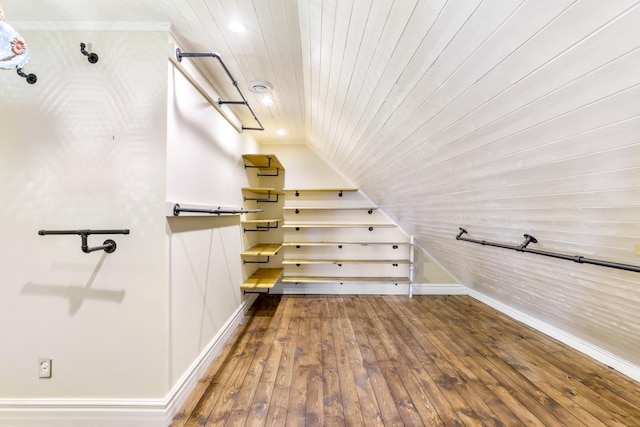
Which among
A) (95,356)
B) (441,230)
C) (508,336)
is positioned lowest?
(508,336)

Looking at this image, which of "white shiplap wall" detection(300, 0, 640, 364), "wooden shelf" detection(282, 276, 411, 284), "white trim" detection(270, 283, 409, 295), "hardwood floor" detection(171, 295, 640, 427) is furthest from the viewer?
"white trim" detection(270, 283, 409, 295)

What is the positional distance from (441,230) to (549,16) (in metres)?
2.33

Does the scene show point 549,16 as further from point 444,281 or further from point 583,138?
point 444,281

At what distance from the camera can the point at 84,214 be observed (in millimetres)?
1433

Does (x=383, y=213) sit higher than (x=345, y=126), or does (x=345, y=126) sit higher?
(x=345, y=126)

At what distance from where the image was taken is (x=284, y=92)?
7.19 feet

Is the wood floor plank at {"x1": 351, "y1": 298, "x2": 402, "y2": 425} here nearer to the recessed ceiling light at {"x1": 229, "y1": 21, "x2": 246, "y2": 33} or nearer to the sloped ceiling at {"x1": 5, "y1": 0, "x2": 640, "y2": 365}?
the sloped ceiling at {"x1": 5, "y1": 0, "x2": 640, "y2": 365}

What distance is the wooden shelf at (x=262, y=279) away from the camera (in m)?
2.87

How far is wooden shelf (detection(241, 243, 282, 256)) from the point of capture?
2.89 m

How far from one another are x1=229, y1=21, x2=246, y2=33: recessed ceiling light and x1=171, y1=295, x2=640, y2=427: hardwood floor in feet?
7.15

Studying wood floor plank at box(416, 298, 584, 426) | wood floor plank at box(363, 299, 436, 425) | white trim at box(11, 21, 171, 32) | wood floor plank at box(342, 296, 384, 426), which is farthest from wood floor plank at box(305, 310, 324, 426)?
white trim at box(11, 21, 171, 32)

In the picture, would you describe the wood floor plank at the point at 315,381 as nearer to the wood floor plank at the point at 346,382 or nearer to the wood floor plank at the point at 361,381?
the wood floor plank at the point at 346,382

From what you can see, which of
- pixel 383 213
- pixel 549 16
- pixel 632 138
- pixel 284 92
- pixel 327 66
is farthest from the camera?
pixel 383 213

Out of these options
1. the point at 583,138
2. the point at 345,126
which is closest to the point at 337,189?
the point at 345,126
